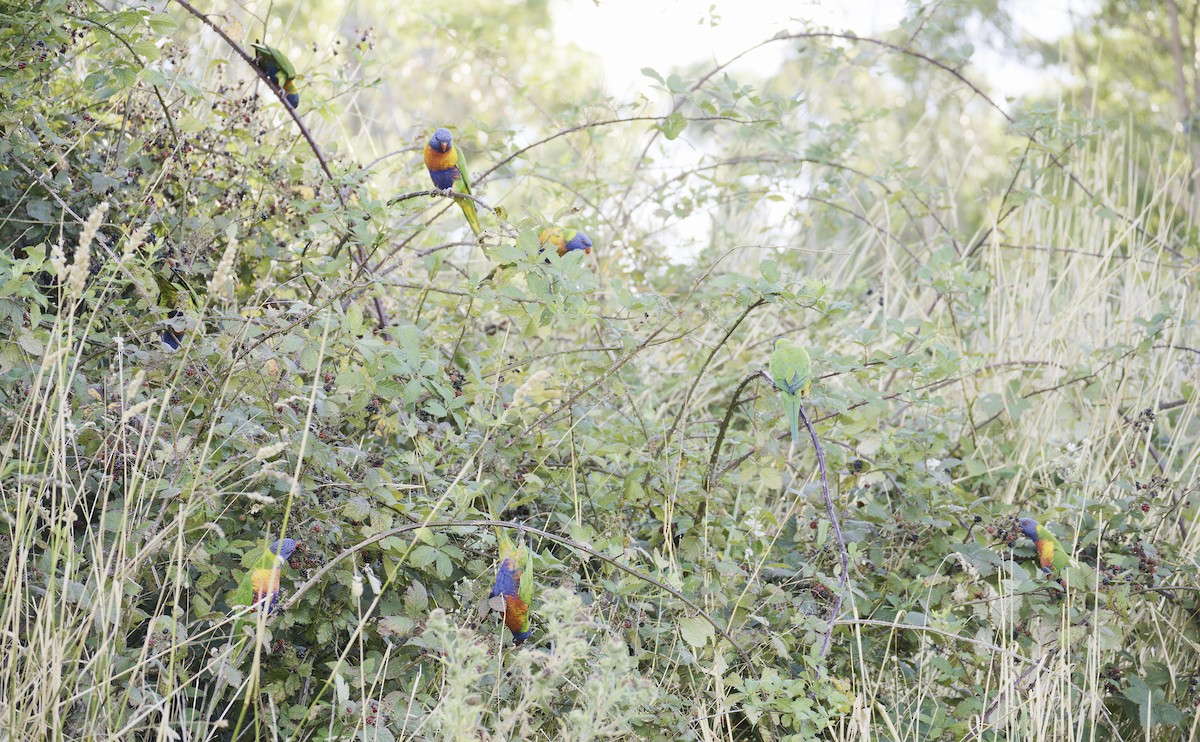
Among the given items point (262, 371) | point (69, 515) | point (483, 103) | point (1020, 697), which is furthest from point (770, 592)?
point (483, 103)

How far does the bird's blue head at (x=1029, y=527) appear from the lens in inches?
96.3

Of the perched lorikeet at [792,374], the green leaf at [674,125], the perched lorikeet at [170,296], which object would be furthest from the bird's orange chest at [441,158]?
the perched lorikeet at [792,374]

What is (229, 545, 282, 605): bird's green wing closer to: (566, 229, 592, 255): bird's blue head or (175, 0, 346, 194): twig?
(175, 0, 346, 194): twig

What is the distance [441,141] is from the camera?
2639 mm

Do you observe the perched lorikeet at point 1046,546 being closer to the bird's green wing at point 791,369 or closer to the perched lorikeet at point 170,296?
the bird's green wing at point 791,369

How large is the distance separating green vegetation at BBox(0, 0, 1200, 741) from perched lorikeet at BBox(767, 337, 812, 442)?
4 cm

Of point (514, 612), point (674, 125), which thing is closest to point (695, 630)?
point (514, 612)

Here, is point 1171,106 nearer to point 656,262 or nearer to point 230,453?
point 656,262

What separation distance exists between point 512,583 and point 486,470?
14.7 inches

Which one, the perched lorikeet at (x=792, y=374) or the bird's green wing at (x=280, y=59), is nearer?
the perched lorikeet at (x=792, y=374)

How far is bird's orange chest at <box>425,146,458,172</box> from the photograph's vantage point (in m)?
2.68

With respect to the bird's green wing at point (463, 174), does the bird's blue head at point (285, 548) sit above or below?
below

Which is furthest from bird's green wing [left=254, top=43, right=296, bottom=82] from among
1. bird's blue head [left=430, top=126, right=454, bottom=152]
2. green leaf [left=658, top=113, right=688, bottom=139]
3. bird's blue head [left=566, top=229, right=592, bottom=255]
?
green leaf [left=658, top=113, right=688, bottom=139]

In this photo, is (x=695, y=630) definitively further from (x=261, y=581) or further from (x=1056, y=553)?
(x=1056, y=553)
